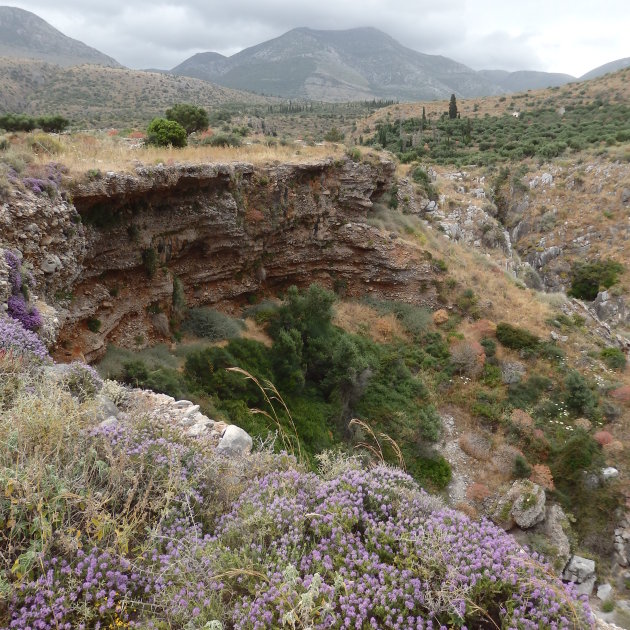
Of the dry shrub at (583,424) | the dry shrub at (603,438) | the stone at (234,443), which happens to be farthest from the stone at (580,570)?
the stone at (234,443)

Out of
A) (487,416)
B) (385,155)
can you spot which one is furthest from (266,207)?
(487,416)

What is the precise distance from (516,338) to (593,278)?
13484 mm

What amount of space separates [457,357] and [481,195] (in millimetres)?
22379

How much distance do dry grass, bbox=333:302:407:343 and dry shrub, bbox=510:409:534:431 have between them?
5.36 m

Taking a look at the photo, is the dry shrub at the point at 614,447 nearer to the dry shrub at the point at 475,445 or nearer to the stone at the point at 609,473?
the stone at the point at 609,473

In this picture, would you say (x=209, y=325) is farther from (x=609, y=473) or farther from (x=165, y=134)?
(x=609, y=473)

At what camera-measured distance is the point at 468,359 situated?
17781 millimetres

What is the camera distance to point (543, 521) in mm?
13055

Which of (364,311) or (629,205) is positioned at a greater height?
(629,205)

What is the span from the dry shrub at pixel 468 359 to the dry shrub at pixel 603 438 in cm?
438

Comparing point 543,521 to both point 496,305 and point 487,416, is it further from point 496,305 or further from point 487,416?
point 496,305

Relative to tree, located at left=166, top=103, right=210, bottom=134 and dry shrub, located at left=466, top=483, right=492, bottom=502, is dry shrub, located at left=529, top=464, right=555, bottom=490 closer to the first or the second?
dry shrub, located at left=466, top=483, right=492, bottom=502

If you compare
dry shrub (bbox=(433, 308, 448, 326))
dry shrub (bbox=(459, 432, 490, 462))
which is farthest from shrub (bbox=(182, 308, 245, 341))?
dry shrub (bbox=(433, 308, 448, 326))

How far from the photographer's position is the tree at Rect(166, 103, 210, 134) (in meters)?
24.5
